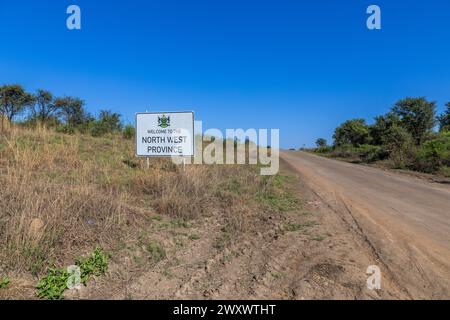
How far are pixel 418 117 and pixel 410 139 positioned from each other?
4.86 meters

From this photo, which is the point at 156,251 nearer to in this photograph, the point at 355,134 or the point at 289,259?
the point at 289,259

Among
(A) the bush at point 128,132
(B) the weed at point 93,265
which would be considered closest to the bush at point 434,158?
(A) the bush at point 128,132

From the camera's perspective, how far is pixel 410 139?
22.0 metres

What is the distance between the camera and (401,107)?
26891 mm

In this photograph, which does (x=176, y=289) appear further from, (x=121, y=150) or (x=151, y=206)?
(x=121, y=150)

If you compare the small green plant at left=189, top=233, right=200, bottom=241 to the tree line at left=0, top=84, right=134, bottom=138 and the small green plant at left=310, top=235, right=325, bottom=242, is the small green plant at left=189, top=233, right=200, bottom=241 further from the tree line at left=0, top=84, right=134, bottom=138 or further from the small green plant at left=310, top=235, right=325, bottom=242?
the tree line at left=0, top=84, right=134, bottom=138

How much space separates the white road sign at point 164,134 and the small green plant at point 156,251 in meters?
6.14

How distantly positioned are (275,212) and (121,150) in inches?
328

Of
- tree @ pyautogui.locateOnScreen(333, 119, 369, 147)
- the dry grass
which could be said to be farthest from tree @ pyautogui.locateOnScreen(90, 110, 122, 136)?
tree @ pyautogui.locateOnScreen(333, 119, 369, 147)

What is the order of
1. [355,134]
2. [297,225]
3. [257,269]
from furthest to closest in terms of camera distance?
[355,134]
[297,225]
[257,269]

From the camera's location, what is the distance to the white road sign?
11023 mm

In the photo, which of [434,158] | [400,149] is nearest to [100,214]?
[434,158]

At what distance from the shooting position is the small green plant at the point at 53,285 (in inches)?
138

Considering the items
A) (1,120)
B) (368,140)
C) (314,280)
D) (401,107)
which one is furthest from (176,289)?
(368,140)
